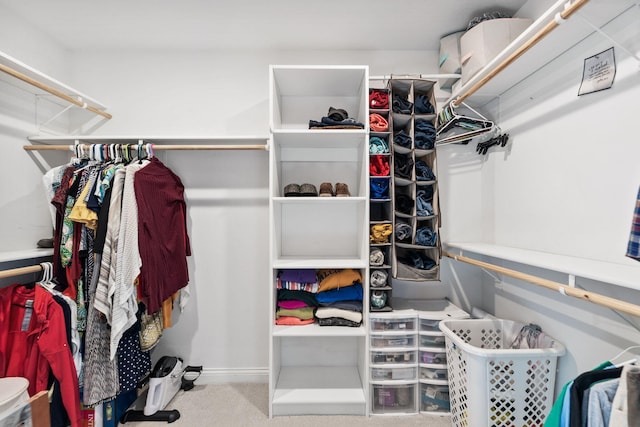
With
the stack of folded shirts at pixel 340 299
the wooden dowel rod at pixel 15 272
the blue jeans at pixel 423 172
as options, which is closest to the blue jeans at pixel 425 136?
the blue jeans at pixel 423 172

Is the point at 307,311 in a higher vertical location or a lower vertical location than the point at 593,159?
lower

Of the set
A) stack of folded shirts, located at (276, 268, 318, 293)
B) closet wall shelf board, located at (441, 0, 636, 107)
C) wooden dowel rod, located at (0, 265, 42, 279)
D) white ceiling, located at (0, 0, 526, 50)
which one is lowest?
stack of folded shirts, located at (276, 268, 318, 293)

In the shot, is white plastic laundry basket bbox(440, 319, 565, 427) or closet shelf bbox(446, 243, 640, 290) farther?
white plastic laundry basket bbox(440, 319, 565, 427)

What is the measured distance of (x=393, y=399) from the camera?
5.90 feet

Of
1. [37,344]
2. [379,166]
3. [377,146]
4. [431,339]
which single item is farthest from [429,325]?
[37,344]

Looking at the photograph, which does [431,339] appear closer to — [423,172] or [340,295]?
[340,295]

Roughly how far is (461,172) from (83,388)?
8.87 ft

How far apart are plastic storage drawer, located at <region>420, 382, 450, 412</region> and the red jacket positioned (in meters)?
1.92

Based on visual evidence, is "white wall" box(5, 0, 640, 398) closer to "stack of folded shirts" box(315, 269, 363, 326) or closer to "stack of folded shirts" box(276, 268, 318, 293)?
"stack of folded shirts" box(276, 268, 318, 293)

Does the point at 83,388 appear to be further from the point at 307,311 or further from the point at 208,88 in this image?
the point at 208,88

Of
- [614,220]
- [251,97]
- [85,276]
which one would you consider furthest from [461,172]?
[85,276]

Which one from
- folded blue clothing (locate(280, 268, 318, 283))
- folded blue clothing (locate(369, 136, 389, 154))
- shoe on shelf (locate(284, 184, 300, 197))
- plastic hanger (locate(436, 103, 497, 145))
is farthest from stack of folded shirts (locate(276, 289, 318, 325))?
plastic hanger (locate(436, 103, 497, 145))

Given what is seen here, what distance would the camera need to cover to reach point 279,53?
7.12ft

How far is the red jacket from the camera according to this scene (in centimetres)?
143
